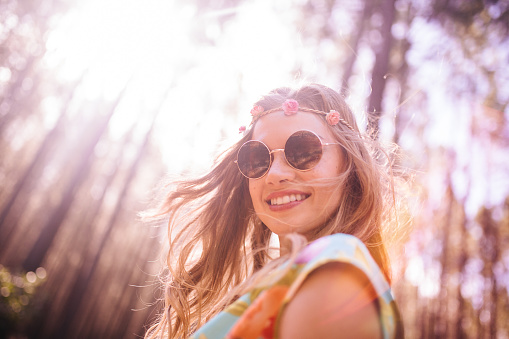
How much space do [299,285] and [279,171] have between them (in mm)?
1028

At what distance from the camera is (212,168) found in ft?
8.85

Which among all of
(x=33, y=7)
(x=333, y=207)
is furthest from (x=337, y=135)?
(x=33, y=7)

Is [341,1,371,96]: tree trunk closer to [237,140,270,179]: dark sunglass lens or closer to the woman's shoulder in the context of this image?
[237,140,270,179]: dark sunglass lens

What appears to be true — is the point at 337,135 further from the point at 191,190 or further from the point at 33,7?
the point at 33,7

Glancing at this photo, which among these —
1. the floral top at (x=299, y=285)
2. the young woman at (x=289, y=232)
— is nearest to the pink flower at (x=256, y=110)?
the young woman at (x=289, y=232)

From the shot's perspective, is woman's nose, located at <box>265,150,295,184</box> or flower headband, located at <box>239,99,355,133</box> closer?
woman's nose, located at <box>265,150,295,184</box>

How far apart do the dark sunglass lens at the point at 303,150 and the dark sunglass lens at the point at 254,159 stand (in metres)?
0.17

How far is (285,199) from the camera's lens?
1.92 metres

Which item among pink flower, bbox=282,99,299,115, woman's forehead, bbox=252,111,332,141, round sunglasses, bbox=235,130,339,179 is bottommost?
round sunglasses, bbox=235,130,339,179

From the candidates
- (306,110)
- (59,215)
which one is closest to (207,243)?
(306,110)

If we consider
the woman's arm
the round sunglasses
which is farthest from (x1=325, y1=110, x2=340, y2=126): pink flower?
the woman's arm

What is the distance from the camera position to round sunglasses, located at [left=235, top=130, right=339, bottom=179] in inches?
74.3

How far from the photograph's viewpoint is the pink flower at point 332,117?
83.5 inches

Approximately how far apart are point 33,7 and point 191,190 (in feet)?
50.4
